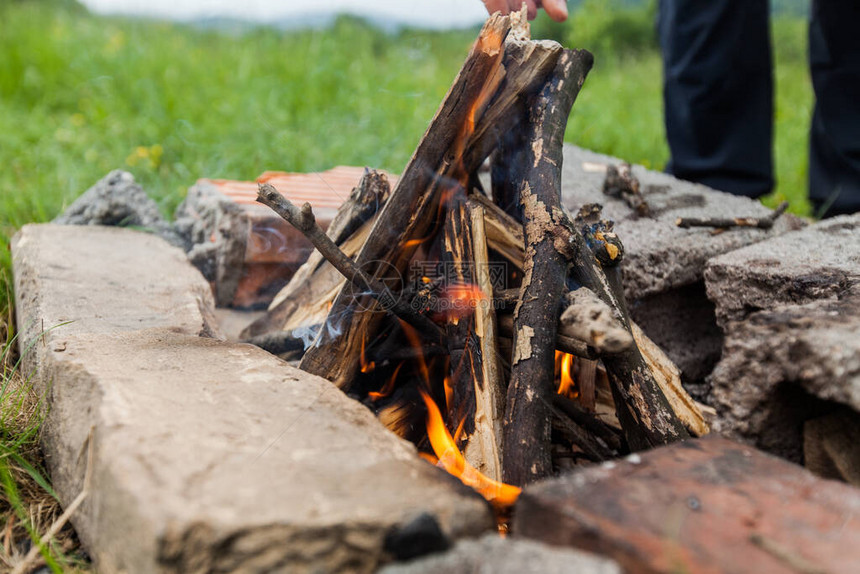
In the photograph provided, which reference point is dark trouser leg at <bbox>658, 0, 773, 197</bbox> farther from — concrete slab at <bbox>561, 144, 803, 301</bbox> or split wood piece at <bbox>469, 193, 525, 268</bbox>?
split wood piece at <bbox>469, 193, 525, 268</bbox>

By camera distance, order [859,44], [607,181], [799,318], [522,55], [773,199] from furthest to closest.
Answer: [773,199] → [859,44] → [607,181] → [522,55] → [799,318]

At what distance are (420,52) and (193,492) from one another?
6226mm

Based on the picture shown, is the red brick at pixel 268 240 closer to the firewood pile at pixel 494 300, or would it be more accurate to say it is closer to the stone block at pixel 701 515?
the firewood pile at pixel 494 300

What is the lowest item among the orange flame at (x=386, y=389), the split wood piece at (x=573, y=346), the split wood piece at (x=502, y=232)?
the orange flame at (x=386, y=389)

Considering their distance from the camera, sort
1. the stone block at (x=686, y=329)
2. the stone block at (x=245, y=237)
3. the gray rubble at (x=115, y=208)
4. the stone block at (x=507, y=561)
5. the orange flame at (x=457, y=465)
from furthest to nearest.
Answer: the gray rubble at (x=115, y=208) → the stone block at (x=245, y=237) → the stone block at (x=686, y=329) → the orange flame at (x=457, y=465) → the stone block at (x=507, y=561)

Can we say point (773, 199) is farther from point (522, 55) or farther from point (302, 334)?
point (302, 334)

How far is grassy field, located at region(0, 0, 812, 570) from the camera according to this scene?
15.0ft

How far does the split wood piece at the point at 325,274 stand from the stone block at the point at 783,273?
1110 millimetres

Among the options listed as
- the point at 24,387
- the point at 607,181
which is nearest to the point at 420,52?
the point at 607,181

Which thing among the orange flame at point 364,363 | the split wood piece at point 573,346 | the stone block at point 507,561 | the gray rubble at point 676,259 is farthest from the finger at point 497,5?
the stone block at point 507,561

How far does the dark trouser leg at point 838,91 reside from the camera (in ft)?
12.4

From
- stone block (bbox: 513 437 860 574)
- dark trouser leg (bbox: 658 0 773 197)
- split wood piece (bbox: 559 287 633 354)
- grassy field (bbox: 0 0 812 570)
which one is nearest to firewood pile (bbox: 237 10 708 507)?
split wood piece (bbox: 559 287 633 354)

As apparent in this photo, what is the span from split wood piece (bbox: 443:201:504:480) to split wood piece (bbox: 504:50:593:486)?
0.25ft

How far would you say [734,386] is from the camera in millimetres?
1555
